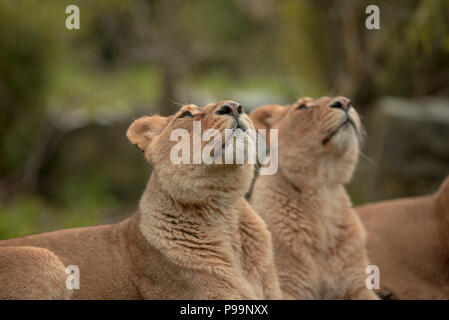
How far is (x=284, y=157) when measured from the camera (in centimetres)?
523

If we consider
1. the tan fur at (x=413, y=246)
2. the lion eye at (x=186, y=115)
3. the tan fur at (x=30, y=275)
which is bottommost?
the tan fur at (x=413, y=246)

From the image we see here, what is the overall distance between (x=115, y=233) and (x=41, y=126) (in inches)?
306

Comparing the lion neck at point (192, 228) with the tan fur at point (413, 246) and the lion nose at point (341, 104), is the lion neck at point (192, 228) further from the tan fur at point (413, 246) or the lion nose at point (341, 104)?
the tan fur at point (413, 246)

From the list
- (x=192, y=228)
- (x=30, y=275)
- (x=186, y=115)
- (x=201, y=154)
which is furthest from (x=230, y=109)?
(x=30, y=275)

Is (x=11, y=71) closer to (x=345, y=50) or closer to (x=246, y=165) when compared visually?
(x=345, y=50)

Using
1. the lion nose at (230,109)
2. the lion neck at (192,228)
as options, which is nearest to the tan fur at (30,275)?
the lion neck at (192,228)

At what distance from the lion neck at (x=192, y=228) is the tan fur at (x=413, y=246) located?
2079 mm

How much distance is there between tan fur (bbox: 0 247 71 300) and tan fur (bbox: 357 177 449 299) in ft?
9.23

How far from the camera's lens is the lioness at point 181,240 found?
4.07 metres

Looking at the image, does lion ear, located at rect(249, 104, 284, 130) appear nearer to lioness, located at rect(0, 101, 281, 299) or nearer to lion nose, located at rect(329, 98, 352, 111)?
lion nose, located at rect(329, 98, 352, 111)

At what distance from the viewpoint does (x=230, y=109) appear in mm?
3928

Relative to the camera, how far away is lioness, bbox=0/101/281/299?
4070 mm

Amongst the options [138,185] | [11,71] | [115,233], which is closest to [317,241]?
[115,233]

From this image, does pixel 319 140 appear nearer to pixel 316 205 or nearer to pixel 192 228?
pixel 316 205
